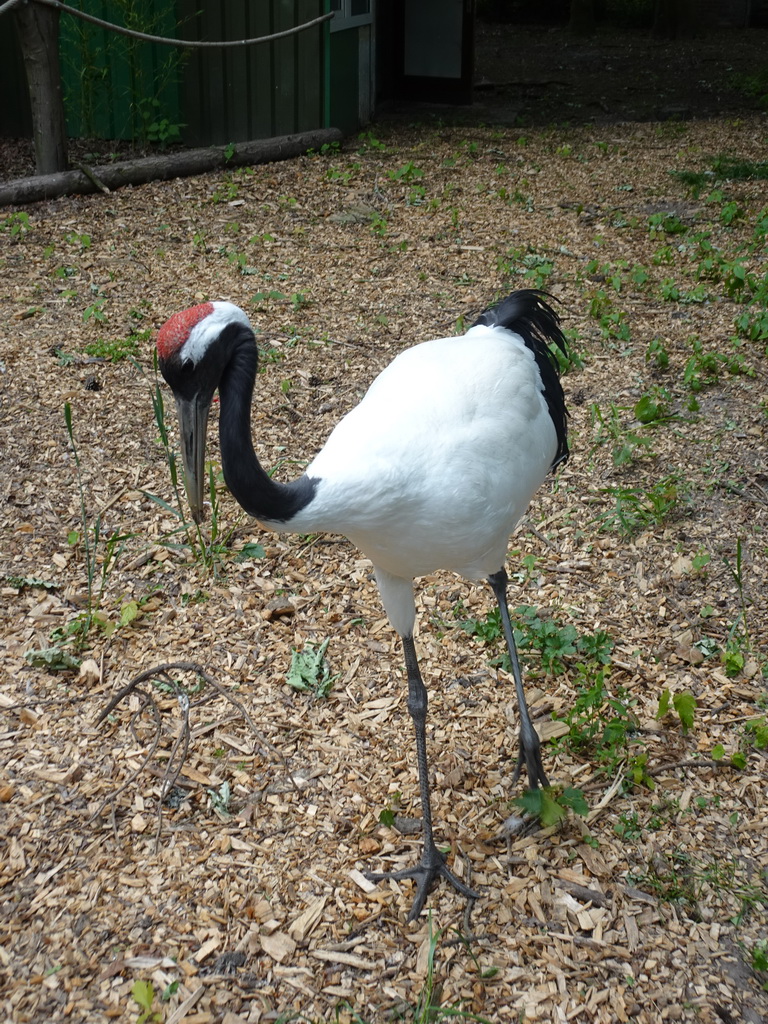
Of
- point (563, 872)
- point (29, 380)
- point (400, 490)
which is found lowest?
point (563, 872)

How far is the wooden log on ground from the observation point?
22.6 feet

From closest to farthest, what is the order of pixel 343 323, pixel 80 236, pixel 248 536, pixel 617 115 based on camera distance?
pixel 248 536 < pixel 343 323 < pixel 80 236 < pixel 617 115

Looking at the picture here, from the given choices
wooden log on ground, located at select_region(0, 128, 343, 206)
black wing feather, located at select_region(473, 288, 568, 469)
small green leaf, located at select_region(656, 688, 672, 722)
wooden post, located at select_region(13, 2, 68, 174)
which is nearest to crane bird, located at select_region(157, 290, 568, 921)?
black wing feather, located at select_region(473, 288, 568, 469)

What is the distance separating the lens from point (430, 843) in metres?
2.69

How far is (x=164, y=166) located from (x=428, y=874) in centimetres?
620

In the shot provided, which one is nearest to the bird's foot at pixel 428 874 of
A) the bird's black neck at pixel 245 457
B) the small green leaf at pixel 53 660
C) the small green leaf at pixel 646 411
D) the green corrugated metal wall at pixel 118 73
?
the bird's black neck at pixel 245 457

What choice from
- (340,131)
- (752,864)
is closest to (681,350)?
(752,864)

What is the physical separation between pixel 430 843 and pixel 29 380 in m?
3.05

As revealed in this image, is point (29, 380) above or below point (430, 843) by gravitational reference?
above

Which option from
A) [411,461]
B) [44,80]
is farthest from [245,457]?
[44,80]

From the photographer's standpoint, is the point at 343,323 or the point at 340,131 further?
the point at 340,131

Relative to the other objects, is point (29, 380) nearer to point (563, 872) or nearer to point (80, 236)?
point (80, 236)

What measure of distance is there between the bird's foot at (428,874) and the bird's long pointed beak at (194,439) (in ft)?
3.55

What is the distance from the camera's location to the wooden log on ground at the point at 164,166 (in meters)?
6.90
